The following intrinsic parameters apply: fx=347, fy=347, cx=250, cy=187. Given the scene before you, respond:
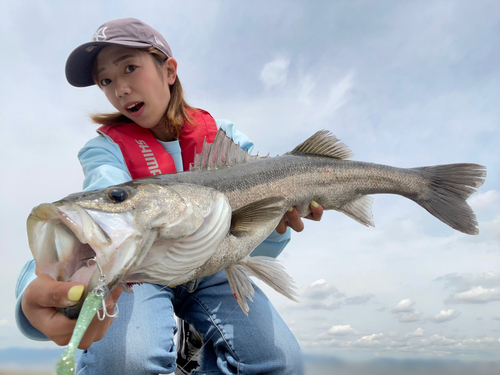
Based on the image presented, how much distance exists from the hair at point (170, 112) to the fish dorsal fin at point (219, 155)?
1087mm

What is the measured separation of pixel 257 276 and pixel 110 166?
58.0 inches

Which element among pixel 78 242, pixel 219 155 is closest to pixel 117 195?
pixel 78 242

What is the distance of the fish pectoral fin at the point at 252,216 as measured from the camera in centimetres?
211

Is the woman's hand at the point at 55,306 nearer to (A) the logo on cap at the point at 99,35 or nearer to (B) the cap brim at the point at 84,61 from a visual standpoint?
(B) the cap brim at the point at 84,61

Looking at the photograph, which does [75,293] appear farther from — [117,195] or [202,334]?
[202,334]

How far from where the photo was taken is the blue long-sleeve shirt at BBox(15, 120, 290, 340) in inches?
94.3

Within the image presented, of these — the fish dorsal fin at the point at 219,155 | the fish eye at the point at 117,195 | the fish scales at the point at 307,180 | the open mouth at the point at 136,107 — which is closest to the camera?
the fish eye at the point at 117,195

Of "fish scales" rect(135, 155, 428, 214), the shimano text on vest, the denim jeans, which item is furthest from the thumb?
the shimano text on vest

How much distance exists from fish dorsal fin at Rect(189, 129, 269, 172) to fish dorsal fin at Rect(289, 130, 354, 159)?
0.57 metres

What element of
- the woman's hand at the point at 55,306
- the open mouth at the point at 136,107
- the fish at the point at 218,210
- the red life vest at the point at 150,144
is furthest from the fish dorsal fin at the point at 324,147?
the woman's hand at the point at 55,306

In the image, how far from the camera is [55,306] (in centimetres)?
138

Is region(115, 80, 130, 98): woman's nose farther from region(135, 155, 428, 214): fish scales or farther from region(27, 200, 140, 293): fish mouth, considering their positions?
region(27, 200, 140, 293): fish mouth

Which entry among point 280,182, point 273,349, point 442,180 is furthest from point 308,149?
point 273,349

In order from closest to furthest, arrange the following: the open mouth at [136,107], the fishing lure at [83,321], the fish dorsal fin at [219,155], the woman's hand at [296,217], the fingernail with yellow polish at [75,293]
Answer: the fishing lure at [83,321] → the fingernail with yellow polish at [75,293] → the fish dorsal fin at [219,155] → the woman's hand at [296,217] → the open mouth at [136,107]
